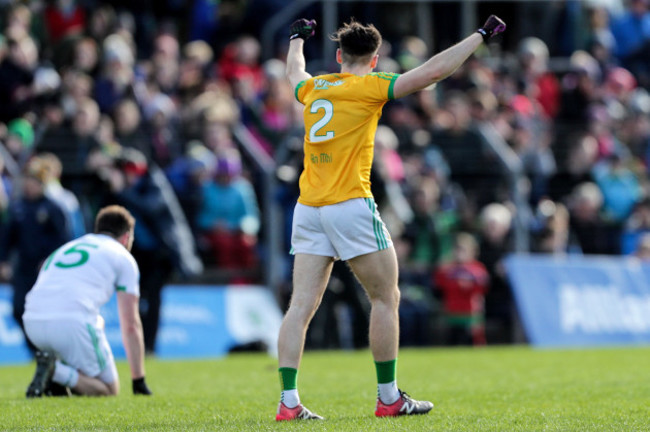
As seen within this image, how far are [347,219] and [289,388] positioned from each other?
3.44 feet

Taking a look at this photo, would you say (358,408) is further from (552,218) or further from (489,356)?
(552,218)

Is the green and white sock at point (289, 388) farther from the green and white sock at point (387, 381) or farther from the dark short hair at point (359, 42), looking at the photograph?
the dark short hair at point (359, 42)

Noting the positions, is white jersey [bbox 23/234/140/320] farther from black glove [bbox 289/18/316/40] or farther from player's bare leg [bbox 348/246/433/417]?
player's bare leg [bbox 348/246/433/417]

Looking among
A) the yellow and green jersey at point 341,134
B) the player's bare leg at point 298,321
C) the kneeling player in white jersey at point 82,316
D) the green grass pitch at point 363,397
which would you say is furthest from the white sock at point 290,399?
the kneeling player in white jersey at point 82,316

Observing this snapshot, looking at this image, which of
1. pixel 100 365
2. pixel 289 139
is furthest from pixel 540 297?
pixel 100 365

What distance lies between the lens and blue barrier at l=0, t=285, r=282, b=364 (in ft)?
49.8

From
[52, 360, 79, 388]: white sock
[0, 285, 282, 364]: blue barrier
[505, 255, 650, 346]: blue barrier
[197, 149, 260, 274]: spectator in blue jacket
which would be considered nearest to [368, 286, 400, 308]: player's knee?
[52, 360, 79, 388]: white sock

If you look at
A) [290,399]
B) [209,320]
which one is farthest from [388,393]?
[209,320]

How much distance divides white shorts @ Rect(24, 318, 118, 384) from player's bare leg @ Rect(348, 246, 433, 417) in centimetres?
258

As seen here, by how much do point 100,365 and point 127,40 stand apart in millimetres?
9230

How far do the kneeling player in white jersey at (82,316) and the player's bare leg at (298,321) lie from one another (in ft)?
6.25

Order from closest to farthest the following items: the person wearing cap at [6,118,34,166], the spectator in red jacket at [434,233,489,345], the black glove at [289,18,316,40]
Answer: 1. the black glove at [289,18,316,40]
2. the person wearing cap at [6,118,34,166]
3. the spectator in red jacket at [434,233,489,345]

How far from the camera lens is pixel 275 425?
6.86 meters

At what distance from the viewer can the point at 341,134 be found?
7.28 m
